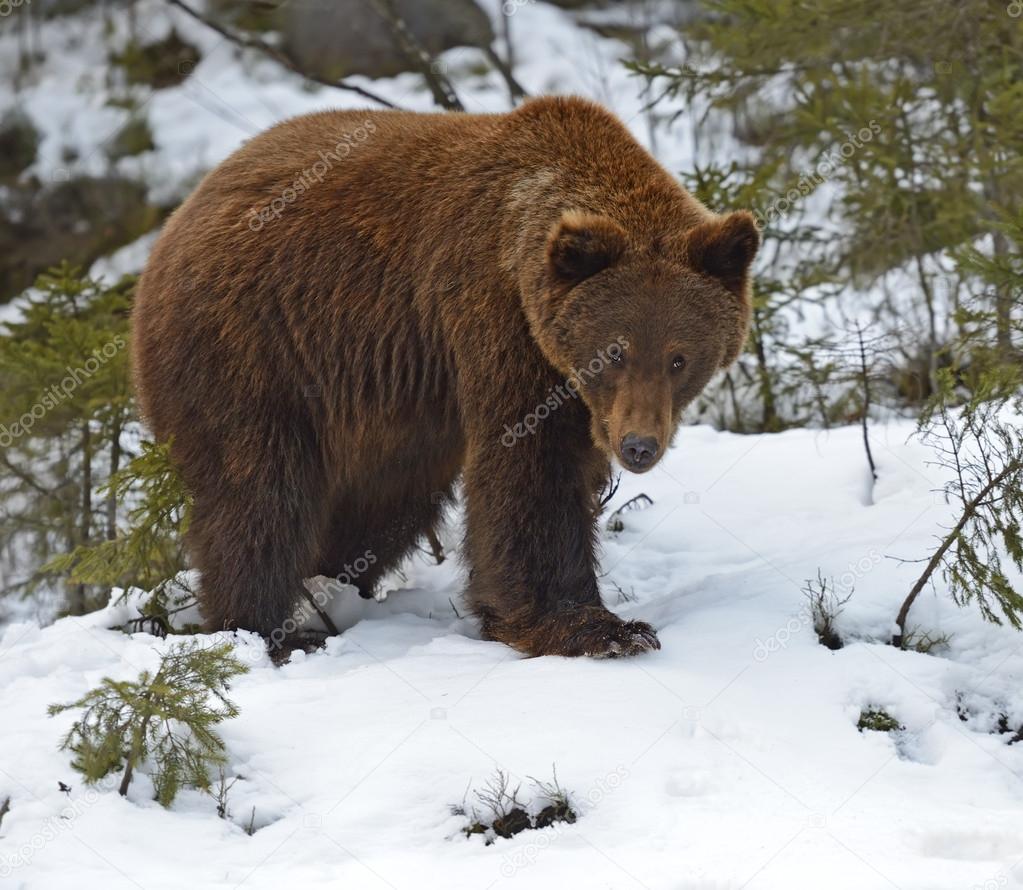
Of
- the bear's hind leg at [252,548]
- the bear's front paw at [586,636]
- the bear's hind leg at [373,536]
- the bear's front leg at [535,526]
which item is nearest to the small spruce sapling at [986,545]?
the bear's front paw at [586,636]

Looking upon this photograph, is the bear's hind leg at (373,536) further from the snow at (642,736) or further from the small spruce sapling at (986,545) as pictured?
the small spruce sapling at (986,545)

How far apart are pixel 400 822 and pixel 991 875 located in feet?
5.98

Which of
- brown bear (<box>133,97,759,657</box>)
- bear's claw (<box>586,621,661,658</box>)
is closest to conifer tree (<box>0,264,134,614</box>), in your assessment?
brown bear (<box>133,97,759,657</box>)

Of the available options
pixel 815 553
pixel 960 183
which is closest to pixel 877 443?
pixel 815 553

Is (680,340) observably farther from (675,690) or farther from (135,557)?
(135,557)

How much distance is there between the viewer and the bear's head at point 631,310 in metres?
5.35

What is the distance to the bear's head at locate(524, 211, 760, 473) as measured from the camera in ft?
17.6

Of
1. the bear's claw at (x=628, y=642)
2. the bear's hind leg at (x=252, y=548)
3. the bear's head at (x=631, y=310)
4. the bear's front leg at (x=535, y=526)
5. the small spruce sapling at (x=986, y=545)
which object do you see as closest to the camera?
the small spruce sapling at (x=986, y=545)

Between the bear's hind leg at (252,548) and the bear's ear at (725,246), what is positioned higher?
the bear's ear at (725,246)

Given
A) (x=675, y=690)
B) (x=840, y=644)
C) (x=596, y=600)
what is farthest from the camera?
(x=596, y=600)

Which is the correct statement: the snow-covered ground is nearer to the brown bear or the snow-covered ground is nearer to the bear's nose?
the brown bear

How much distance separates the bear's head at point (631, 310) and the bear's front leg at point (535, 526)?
9.3 inches

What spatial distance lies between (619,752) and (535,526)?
1459 mm

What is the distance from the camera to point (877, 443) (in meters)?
7.22
